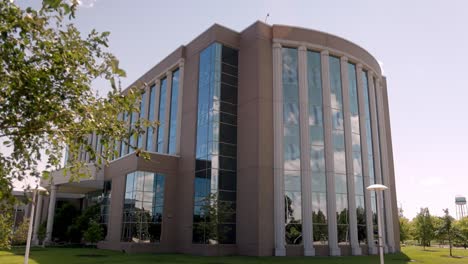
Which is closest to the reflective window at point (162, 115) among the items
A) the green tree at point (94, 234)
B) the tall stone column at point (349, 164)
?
the green tree at point (94, 234)

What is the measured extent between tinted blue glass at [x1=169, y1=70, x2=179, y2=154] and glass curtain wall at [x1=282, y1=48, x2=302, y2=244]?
38.3 ft

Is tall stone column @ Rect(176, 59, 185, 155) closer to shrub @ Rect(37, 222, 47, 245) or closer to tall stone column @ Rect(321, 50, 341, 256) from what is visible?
tall stone column @ Rect(321, 50, 341, 256)

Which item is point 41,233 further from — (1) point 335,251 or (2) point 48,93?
(2) point 48,93

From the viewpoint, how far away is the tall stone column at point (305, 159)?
32.4 m

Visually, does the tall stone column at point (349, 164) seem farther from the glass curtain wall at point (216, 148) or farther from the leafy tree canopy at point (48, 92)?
the leafy tree canopy at point (48, 92)

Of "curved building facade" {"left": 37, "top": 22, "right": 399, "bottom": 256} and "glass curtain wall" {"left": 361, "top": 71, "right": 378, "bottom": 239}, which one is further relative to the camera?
"glass curtain wall" {"left": 361, "top": 71, "right": 378, "bottom": 239}

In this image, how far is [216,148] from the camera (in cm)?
3388

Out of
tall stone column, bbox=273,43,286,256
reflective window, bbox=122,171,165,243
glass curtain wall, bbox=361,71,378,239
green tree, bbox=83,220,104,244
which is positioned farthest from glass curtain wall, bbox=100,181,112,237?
glass curtain wall, bbox=361,71,378,239

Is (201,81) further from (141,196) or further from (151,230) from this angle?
(151,230)

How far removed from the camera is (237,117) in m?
35.4

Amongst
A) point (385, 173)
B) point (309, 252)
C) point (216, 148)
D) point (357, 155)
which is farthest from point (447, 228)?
point (216, 148)

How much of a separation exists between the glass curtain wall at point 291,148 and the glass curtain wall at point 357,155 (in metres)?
6.25

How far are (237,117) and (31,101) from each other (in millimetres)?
29075

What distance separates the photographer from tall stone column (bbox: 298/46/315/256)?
32.4 meters
